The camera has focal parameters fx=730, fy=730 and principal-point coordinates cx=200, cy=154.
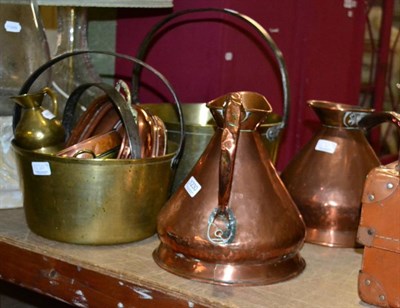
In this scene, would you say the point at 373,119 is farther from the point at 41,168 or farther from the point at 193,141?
the point at 41,168

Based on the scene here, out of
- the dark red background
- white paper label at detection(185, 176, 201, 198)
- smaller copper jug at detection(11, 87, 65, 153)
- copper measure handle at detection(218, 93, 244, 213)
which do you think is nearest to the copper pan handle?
smaller copper jug at detection(11, 87, 65, 153)

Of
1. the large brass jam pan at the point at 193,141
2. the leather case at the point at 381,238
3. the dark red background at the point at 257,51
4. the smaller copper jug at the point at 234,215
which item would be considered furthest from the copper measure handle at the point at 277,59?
the leather case at the point at 381,238

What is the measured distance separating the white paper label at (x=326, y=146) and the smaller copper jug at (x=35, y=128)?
0.47 m

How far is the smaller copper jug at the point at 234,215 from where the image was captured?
1.04 m

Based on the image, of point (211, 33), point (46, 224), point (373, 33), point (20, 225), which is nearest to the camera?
point (46, 224)

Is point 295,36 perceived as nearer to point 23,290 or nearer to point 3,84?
point 3,84

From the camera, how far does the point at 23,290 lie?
1734 mm

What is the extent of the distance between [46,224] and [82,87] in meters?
0.28

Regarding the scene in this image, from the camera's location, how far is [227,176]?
1.00m

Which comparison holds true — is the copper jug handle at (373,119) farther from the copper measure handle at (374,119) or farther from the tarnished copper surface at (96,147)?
the tarnished copper surface at (96,147)

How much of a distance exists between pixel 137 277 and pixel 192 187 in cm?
16

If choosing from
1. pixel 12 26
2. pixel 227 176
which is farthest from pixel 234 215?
pixel 12 26

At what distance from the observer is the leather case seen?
96 cm

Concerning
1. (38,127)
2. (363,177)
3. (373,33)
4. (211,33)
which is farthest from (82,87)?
(373,33)
